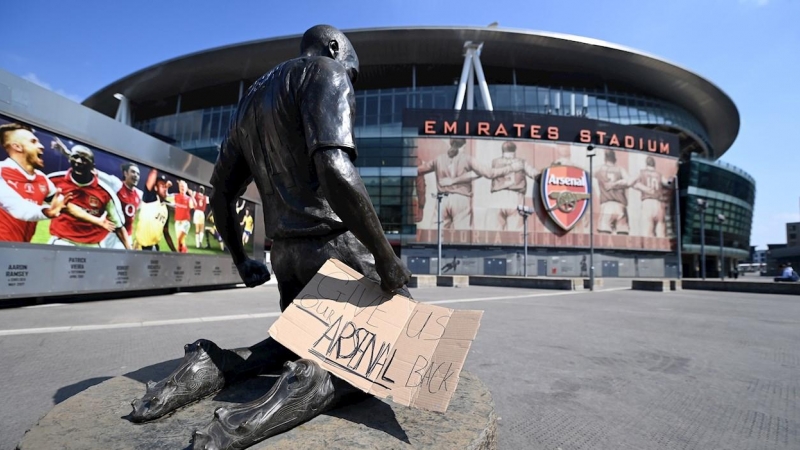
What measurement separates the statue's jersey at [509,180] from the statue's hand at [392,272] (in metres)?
36.1

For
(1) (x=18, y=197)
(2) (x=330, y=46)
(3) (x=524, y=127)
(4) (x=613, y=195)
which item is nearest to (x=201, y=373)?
(2) (x=330, y=46)

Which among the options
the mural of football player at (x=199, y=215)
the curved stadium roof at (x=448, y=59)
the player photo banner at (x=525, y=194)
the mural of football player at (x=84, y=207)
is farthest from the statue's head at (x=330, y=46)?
the curved stadium roof at (x=448, y=59)

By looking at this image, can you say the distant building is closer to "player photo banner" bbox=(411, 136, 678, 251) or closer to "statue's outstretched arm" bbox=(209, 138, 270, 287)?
"player photo banner" bbox=(411, 136, 678, 251)

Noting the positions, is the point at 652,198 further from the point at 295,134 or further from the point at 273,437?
the point at 273,437

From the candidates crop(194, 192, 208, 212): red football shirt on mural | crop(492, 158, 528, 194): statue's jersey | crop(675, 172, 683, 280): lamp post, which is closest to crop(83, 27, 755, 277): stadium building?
crop(492, 158, 528, 194): statue's jersey

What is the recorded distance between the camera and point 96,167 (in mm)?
9508

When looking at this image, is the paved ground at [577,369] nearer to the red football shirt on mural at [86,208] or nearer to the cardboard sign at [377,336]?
the cardboard sign at [377,336]

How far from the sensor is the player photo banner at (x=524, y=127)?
37.2m

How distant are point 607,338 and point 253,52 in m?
43.5

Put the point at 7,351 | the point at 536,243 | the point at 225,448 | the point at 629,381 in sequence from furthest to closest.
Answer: the point at 536,243 < the point at 7,351 < the point at 629,381 < the point at 225,448

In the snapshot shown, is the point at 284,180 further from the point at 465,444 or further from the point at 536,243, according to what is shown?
the point at 536,243

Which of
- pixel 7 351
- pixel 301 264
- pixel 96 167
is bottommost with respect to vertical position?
pixel 7 351

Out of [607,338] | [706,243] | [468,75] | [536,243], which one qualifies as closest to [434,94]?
[468,75]

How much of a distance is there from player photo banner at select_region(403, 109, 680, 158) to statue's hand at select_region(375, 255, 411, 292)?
36.4 meters
